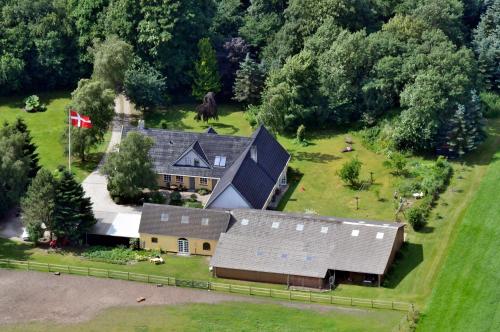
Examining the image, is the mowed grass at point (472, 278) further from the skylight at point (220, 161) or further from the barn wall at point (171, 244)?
the skylight at point (220, 161)

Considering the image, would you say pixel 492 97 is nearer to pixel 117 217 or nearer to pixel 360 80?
pixel 360 80

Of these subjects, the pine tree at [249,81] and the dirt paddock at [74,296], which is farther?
the pine tree at [249,81]

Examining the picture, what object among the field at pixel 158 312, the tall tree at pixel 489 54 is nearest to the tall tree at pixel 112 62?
the field at pixel 158 312

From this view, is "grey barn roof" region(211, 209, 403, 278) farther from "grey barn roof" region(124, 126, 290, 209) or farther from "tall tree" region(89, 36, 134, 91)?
"tall tree" region(89, 36, 134, 91)

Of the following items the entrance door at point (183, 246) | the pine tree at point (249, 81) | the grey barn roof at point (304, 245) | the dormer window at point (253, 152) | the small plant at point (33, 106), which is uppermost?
the pine tree at point (249, 81)

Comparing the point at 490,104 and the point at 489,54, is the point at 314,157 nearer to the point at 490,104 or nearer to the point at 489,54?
the point at 490,104

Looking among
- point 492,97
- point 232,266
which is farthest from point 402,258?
point 492,97

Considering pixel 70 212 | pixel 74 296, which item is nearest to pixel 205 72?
pixel 70 212
